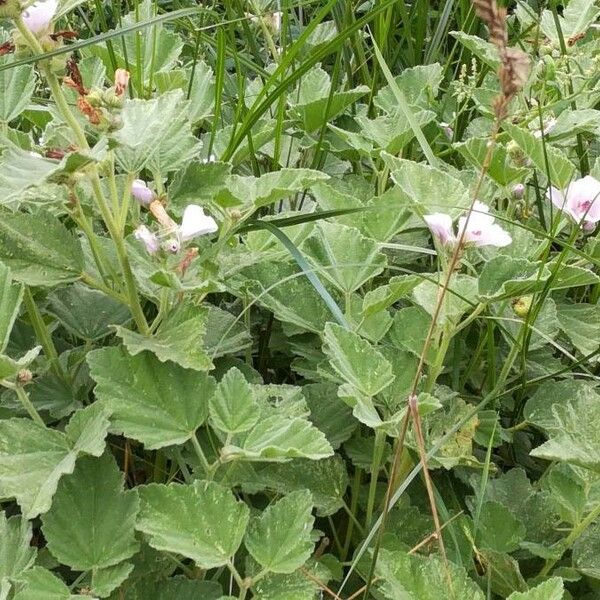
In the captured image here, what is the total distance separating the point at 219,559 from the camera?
844mm

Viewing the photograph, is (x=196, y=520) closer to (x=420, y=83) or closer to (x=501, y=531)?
(x=501, y=531)

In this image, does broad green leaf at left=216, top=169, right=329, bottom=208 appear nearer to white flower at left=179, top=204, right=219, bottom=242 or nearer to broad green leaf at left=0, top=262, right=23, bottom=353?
white flower at left=179, top=204, right=219, bottom=242

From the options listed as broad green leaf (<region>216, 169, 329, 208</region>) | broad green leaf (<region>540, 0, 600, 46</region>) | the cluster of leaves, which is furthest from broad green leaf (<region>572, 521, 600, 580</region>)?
broad green leaf (<region>540, 0, 600, 46</region>)

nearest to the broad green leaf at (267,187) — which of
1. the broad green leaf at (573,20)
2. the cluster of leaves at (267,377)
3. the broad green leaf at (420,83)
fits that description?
the cluster of leaves at (267,377)

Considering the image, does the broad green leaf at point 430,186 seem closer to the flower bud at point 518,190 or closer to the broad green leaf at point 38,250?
the flower bud at point 518,190

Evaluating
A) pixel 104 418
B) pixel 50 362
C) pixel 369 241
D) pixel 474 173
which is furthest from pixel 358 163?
pixel 104 418

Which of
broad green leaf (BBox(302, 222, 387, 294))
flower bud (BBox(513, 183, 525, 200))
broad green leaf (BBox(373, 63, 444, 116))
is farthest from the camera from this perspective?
broad green leaf (BBox(373, 63, 444, 116))

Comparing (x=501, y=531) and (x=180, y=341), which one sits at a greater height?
(x=180, y=341)

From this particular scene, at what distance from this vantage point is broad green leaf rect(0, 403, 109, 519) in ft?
2.78

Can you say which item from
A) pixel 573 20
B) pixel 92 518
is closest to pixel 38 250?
pixel 92 518

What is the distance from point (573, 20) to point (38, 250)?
1.25m

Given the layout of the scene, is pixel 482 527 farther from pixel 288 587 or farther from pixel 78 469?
pixel 78 469

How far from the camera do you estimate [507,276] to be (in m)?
1.07

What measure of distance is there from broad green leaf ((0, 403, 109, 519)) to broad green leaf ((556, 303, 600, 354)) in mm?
624
